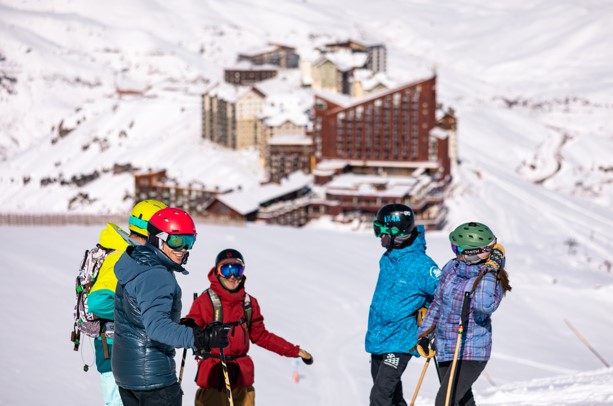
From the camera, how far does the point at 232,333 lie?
6.91m

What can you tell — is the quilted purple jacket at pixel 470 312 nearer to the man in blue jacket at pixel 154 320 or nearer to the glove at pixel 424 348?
the glove at pixel 424 348

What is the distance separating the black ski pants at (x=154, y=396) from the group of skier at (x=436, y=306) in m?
2.28

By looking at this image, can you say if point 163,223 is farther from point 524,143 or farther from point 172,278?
point 524,143

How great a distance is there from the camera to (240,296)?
6855 millimetres

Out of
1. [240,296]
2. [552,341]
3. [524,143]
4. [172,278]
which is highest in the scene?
[172,278]

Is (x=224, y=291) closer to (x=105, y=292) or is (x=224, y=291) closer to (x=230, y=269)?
(x=230, y=269)

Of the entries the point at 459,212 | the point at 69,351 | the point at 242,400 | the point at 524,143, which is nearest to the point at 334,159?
the point at 459,212

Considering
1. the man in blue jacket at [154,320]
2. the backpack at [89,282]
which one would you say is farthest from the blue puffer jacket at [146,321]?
the backpack at [89,282]

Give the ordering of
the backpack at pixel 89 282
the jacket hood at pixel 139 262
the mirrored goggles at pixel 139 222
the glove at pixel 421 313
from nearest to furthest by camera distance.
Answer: the jacket hood at pixel 139 262
the mirrored goggles at pixel 139 222
the backpack at pixel 89 282
the glove at pixel 421 313

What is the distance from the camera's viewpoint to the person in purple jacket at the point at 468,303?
673cm

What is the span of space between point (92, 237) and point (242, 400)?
60.2 ft

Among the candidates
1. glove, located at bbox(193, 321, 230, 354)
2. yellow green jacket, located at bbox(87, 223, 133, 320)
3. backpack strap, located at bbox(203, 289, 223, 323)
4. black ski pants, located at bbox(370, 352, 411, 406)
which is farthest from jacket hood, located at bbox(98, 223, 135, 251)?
black ski pants, located at bbox(370, 352, 411, 406)

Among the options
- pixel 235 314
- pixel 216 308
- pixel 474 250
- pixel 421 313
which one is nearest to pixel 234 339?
pixel 235 314

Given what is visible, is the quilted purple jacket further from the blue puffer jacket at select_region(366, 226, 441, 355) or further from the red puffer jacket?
the red puffer jacket
